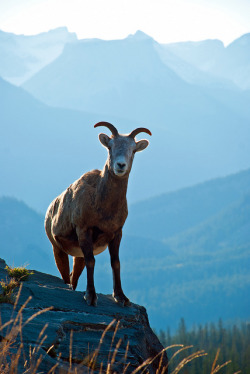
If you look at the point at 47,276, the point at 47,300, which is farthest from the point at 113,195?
the point at 47,276

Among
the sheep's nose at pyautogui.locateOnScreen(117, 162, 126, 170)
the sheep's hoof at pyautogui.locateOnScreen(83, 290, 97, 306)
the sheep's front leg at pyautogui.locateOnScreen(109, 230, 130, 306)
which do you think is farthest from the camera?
the sheep's front leg at pyautogui.locateOnScreen(109, 230, 130, 306)

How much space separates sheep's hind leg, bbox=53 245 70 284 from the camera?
1241 centimetres

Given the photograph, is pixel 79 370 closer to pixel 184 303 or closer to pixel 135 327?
pixel 135 327

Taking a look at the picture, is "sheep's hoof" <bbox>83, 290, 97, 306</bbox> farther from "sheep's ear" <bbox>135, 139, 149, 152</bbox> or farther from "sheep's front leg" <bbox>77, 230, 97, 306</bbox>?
"sheep's ear" <bbox>135, 139, 149, 152</bbox>

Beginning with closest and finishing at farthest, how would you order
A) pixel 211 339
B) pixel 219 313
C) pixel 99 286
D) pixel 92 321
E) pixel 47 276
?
pixel 92 321 < pixel 47 276 < pixel 211 339 < pixel 219 313 < pixel 99 286

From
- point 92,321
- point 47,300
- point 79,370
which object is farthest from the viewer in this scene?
point 47,300

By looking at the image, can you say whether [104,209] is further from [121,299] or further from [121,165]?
[121,299]

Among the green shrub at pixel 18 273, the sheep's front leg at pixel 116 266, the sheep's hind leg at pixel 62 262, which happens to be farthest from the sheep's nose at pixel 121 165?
the sheep's hind leg at pixel 62 262

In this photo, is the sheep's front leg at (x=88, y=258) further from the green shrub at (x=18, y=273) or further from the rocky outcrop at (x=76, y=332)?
the green shrub at (x=18, y=273)

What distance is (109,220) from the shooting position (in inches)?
417

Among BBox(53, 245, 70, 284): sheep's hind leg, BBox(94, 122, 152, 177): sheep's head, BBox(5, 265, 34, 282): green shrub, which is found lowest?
BBox(5, 265, 34, 282): green shrub

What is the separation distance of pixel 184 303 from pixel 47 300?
584 feet

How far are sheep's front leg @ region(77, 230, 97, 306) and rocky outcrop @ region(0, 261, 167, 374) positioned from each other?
0.17 m

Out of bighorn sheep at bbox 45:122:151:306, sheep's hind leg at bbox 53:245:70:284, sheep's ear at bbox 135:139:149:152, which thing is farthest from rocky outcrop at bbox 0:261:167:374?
sheep's ear at bbox 135:139:149:152
